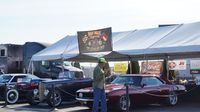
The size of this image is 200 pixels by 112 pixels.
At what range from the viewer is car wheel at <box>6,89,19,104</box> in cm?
1868

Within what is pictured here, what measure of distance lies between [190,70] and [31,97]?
14713 millimetres

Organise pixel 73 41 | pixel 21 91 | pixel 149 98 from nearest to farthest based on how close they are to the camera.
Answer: pixel 149 98
pixel 21 91
pixel 73 41

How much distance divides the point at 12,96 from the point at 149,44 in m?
6.39

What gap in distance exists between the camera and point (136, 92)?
15180mm

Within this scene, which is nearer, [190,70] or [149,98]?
[149,98]

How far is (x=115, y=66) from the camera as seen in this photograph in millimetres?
29016

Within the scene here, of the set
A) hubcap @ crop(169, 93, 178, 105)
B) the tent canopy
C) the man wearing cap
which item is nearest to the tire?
the man wearing cap

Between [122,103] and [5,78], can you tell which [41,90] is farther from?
[122,103]

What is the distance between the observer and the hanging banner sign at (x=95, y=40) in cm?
1941

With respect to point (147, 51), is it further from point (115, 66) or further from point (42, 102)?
point (115, 66)

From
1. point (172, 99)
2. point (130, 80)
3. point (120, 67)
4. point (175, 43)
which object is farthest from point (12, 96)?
point (120, 67)

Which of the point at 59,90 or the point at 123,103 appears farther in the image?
the point at 59,90

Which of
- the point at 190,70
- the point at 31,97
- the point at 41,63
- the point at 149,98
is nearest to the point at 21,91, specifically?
the point at 31,97

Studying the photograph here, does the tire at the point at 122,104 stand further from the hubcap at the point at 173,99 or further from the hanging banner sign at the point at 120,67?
the hanging banner sign at the point at 120,67
